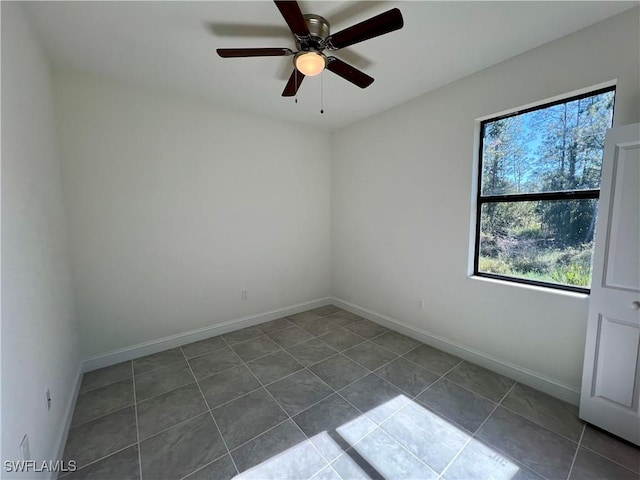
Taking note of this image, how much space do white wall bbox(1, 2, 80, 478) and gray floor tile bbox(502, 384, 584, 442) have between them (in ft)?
9.47

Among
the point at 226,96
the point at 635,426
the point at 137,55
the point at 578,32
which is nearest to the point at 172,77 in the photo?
the point at 137,55

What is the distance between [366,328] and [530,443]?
186cm

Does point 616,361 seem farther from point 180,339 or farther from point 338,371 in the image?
point 180,339

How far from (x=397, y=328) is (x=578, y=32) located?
3055mm

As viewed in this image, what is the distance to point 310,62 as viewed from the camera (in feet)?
5.49

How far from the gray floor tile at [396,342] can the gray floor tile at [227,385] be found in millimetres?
1423

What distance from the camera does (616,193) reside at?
1611 mm

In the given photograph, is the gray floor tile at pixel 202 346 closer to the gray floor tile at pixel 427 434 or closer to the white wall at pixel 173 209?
the white wall at pixel 173 209

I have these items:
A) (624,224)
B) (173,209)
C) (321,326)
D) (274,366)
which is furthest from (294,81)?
(321,326)

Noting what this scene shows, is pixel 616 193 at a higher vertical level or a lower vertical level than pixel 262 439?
higher

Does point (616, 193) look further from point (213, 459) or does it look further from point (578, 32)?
point (213, 459)

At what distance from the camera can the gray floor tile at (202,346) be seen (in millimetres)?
2762

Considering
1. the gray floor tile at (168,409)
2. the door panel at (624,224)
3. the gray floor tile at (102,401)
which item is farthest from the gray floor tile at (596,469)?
the gray floor tile at (102,401)

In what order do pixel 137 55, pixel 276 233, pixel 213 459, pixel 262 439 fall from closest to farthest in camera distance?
pixel 213 459 < pixel 262 439 < pixel 137 55 < pixel 276 233
